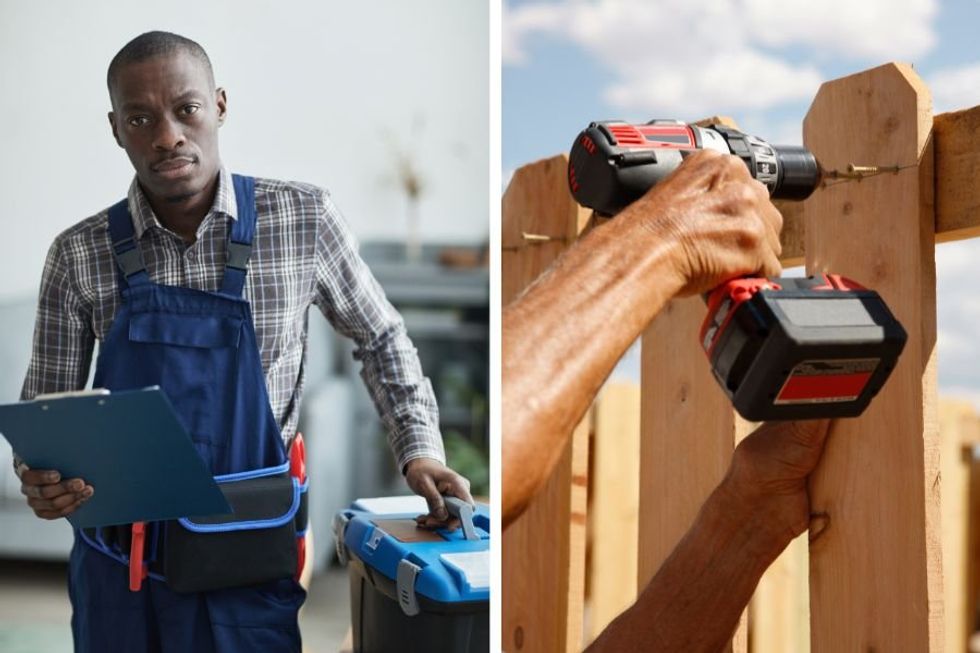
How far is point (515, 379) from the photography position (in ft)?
2.51

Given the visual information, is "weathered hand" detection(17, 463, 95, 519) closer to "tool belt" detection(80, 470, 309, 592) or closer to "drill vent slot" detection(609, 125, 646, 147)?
"tool belt" detection(80, 470, 309, 592)

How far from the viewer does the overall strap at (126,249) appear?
1.21 m

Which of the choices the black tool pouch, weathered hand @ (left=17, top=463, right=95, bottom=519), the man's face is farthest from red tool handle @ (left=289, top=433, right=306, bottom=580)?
the man's face

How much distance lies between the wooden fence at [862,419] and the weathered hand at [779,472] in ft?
0.06

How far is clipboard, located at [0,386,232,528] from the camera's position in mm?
1102

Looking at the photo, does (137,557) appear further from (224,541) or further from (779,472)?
(779,472)

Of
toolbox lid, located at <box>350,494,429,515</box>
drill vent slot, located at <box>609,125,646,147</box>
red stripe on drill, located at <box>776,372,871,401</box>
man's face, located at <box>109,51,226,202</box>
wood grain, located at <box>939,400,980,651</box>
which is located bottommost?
wood grain, located at <box>939,400,980,651</box>

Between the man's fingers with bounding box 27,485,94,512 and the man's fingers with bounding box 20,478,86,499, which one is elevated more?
the man's fingers with bounding box 20,478,86,499

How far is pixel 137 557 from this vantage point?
1205 millimetres

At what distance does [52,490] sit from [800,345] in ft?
2.90

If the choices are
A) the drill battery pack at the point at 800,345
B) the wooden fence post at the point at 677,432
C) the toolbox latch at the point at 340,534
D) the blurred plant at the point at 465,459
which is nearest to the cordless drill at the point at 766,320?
the drill battery pack at the point at 800,345

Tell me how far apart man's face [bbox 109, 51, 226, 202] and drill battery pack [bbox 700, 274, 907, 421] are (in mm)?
699

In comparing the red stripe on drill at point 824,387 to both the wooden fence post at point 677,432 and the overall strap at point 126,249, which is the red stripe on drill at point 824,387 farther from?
the overall strap at point 126,249

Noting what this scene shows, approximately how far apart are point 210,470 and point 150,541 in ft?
0.41
